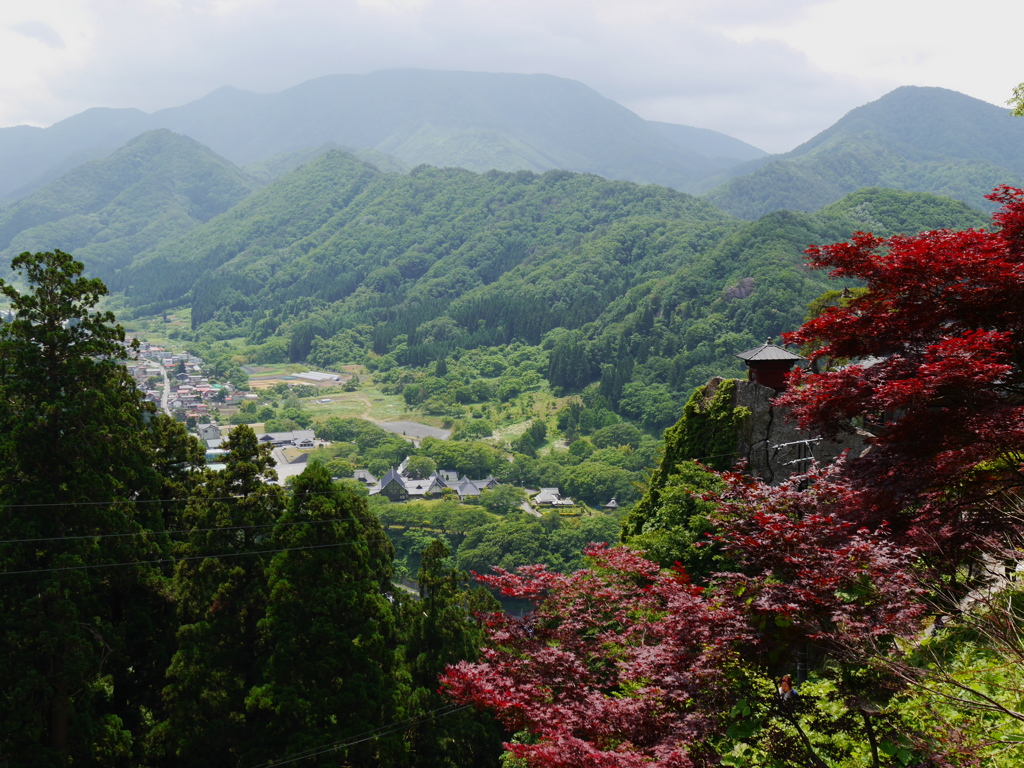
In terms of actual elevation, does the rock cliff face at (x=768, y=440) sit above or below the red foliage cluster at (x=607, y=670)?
above

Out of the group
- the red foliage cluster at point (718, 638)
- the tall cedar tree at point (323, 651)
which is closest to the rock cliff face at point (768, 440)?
the red foliage cluster at point (718, 638)

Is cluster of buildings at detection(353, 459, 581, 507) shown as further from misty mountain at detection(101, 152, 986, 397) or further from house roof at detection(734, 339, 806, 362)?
house roof at detection(734, 339, 806, 362)

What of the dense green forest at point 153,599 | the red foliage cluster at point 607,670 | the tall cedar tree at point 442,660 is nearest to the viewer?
the red foliage cluster at point 607,670

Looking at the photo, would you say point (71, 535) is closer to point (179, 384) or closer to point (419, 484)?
point (419, 484)

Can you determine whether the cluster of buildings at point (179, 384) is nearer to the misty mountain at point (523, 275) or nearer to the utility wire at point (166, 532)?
the misty mountain at point (523, 275)

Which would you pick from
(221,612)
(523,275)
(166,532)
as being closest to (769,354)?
(221,612)
